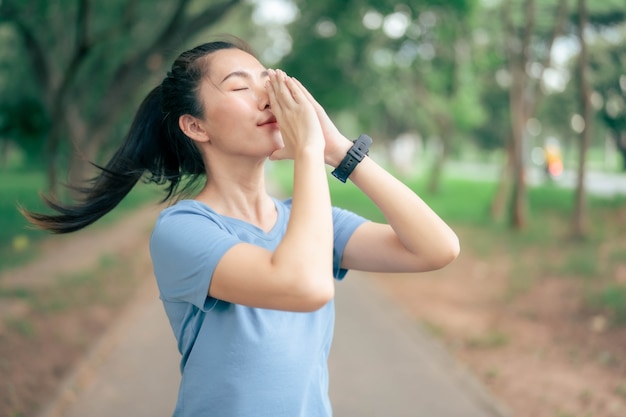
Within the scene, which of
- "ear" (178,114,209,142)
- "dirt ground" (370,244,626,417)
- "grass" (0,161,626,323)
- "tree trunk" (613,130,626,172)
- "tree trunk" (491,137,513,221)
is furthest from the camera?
"tree trunk" (491,137,513,221)

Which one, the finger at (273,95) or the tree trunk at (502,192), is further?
the tree trunk at (502,192)

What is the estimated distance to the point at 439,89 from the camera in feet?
71.5

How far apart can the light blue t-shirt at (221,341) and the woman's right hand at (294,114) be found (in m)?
0.28

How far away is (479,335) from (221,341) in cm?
603

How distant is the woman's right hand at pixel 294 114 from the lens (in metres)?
1.63

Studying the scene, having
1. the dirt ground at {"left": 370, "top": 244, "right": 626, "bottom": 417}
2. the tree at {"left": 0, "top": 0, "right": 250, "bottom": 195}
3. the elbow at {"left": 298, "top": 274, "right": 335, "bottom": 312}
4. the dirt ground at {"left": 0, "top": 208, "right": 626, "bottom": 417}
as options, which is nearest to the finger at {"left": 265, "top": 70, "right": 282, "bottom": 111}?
the elbow at {"left": 298, "top": 274, "right": 335, "bottom": 312}

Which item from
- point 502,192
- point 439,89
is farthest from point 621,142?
point 439,89

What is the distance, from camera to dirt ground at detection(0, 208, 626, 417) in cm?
539

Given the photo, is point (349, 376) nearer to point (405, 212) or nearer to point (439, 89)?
point (405, 212)

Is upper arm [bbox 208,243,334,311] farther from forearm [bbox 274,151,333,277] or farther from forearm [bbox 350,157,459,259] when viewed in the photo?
forearm [bbox 350,157,459,259]

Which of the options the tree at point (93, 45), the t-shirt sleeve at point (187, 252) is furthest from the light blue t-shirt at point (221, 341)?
the tree at point (93, 45)

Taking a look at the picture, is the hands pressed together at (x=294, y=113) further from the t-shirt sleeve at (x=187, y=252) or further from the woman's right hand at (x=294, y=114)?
the t-shirt sleeve at (x=187, y=252)

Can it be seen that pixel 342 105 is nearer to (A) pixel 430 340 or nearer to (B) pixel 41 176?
(A) pixel 430 340

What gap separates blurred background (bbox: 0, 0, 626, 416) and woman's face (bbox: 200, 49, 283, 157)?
165 centimetres
